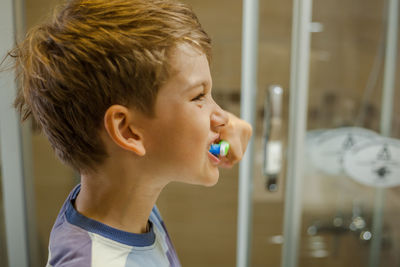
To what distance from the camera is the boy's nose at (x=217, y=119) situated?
530 millimetres

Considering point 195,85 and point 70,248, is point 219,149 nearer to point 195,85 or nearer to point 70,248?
point 195,85

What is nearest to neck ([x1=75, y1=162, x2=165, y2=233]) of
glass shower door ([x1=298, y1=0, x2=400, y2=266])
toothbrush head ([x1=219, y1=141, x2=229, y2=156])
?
toothbrush head ([x1=219, y1=141, x2=229, y2=156])

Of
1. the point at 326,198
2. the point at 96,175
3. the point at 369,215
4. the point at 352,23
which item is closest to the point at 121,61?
the point at 96,175

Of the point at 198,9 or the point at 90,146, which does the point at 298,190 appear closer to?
the point at 198,9

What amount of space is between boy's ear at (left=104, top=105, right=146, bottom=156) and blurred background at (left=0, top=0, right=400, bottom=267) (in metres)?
0.88

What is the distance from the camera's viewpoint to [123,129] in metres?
0.48

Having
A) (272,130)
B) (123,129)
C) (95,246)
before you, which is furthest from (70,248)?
(272,130)

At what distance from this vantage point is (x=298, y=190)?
57.6 inches

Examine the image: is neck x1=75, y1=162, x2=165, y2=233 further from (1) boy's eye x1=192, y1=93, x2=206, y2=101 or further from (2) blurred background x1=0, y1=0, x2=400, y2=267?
(2) blurred background x1=0, y1=0, x2=400, y2=267

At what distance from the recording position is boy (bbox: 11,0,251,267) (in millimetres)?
457

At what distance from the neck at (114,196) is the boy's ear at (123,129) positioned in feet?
0.15

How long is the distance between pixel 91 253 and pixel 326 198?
138 centimetres

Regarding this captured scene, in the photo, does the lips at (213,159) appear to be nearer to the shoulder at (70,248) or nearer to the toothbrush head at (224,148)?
the toothbrush head at (224,148)

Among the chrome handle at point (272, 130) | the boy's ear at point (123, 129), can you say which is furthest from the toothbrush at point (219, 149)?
the chrome handle at point (272, 130)
